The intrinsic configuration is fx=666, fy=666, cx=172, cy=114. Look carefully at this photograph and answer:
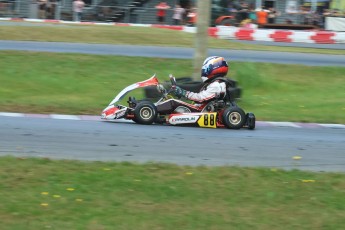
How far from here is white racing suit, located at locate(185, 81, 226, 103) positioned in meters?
11.4

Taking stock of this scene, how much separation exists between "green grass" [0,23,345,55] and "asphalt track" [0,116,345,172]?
40.1ft

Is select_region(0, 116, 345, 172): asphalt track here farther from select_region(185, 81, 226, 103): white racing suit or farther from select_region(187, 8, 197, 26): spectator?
select_region(187, 8, 197, 26): spectator

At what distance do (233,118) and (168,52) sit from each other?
10.6 meters

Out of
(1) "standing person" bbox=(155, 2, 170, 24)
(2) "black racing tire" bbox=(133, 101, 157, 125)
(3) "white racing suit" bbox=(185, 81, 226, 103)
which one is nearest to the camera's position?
(2) "black racing tire" bbox=(133, 101, 157, 125)

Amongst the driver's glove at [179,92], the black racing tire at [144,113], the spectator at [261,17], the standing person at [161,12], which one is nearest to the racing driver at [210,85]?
the driver's glove at [179,92]

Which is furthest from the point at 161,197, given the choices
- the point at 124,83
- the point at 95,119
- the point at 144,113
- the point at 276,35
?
the point at 276,35

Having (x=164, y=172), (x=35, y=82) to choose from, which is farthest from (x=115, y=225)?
(x=35, y=82)

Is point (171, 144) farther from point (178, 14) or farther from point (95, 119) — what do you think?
point (178, 14)

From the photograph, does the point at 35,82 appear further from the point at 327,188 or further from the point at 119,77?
the point at 327,188

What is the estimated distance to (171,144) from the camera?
370 inches

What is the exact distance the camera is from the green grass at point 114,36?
23077 millimetres

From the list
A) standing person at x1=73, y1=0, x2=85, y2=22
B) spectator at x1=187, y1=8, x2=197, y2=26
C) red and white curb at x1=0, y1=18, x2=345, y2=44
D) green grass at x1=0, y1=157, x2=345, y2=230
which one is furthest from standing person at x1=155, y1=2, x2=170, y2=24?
green grass at x1=0, y1=157, x2=345, y2=230

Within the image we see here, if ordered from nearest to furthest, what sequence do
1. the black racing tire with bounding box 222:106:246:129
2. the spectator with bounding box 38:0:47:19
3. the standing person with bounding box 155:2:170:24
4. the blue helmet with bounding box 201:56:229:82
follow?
1. the black racing tire with bounding box 222:106:246:129
2. the blue helmet with bounding box 201:56:229:82
3. the spectator with bounding box 38:0:47:19
4. the standing person with bounding box 155:2:170:24

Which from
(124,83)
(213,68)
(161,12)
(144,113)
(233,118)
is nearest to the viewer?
(144,113)
